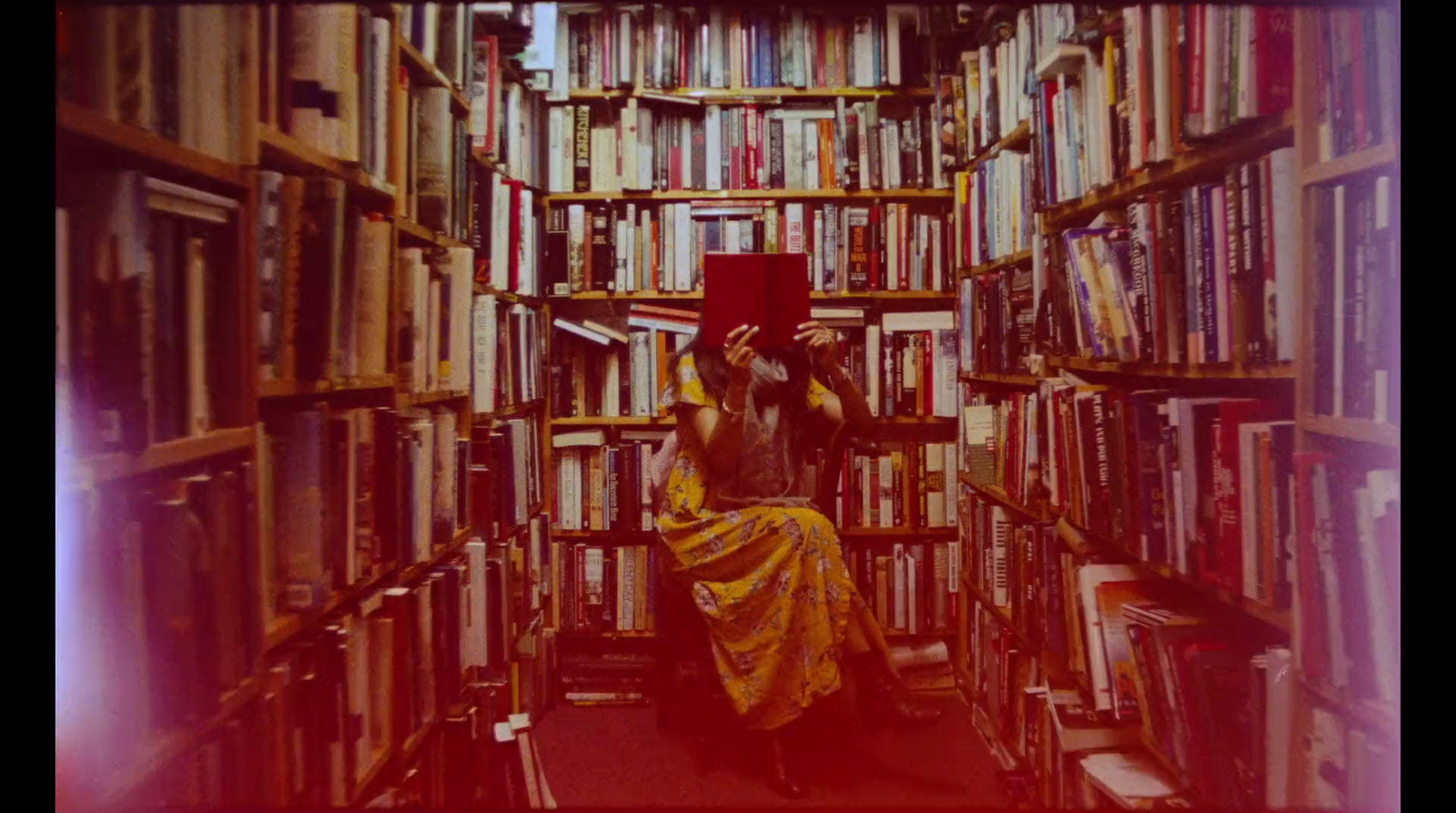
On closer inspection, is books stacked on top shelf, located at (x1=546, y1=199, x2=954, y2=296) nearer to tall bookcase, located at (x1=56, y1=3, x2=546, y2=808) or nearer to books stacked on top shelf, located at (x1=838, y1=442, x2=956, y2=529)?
books stacked on top shelf, located at (x1=838, y1=442, x2=956, y2=529)

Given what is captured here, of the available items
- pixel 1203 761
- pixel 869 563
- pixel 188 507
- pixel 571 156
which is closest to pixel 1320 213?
pixel 1203 761

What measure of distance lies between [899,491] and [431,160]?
6.14 feet

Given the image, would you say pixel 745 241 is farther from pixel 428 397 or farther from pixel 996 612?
pixel 428 397

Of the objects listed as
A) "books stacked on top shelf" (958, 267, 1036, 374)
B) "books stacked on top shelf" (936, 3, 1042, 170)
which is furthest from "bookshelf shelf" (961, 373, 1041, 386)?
"books stacked on top shelf" (936, 3, 1042, 170)

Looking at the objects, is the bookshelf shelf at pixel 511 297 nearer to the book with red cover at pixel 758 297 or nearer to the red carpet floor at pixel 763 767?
the book with red cover at pixel 758 297

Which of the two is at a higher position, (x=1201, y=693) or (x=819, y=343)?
(x=819, y=343)

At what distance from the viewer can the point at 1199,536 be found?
52.1 inches

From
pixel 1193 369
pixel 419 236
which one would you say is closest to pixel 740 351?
pixel 419 236

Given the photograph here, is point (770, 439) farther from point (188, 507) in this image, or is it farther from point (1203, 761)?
point (188, 507)

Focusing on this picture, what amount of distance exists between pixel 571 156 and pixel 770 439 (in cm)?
130

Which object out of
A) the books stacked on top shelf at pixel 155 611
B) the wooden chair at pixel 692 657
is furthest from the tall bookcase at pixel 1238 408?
the books stacked on top shelf at pixel 155 611

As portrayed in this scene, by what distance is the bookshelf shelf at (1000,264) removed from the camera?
2.29 meters

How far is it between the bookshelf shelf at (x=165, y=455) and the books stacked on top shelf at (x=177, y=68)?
32cm

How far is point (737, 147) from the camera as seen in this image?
9.84 ft
